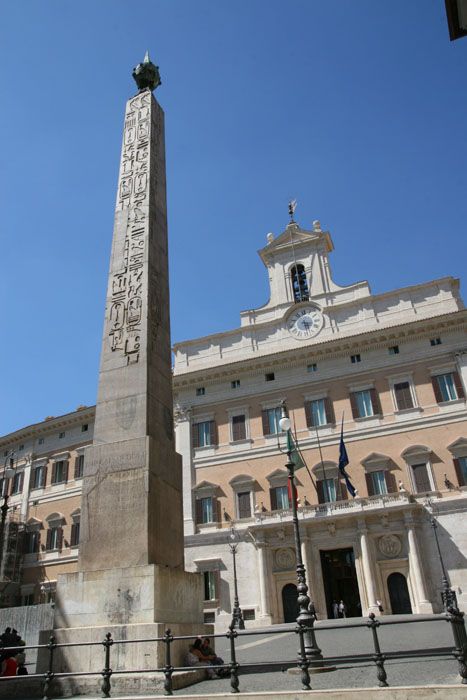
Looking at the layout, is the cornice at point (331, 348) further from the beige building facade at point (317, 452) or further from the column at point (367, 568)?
the column at point (367, 568)

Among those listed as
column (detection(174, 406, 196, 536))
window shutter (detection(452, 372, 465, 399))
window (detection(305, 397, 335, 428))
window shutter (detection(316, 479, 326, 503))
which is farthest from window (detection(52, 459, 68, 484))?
window shutter (detection(452, 372, 465, 399))

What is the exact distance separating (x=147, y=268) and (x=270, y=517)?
19081 millimetres

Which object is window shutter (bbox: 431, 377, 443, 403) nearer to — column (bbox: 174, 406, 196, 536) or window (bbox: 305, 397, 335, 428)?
window (bbox: 305, 397, 335, 428)

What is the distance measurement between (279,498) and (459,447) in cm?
860

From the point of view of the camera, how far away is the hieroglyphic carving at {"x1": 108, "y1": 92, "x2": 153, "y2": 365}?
391 inches

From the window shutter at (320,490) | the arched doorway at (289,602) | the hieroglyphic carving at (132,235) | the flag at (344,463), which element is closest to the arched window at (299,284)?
the flag at (344,463)

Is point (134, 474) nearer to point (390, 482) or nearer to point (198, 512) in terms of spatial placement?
point (390, 482)

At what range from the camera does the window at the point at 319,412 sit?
28.5 metres

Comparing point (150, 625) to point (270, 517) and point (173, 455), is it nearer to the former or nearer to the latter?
point (173, 455)

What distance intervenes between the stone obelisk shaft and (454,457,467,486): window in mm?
18844

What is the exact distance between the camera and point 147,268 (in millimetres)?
10336

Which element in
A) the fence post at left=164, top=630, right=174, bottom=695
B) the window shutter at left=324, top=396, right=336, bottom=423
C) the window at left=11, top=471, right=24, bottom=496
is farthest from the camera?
the window at left=11, top=471, right=24, bottom=496

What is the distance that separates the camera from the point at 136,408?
9.19 meters

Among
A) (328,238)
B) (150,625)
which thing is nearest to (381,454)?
(328,238)
